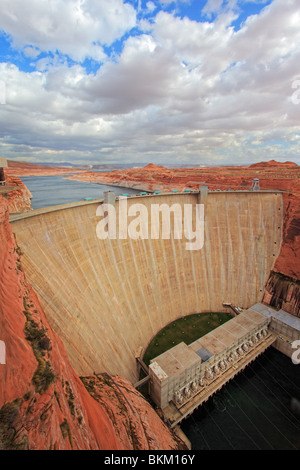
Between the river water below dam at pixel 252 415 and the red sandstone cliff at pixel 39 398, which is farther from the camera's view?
the river water below dam at pixel 252 415

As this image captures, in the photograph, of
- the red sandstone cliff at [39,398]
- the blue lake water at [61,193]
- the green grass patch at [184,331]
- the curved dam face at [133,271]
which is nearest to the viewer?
the red sandstone cliff at [39,398]

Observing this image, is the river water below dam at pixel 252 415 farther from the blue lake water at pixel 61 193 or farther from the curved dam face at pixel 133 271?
the blue lake water at pixel 61 193

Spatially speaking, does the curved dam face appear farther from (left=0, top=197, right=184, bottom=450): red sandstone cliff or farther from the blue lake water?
the blue lake water

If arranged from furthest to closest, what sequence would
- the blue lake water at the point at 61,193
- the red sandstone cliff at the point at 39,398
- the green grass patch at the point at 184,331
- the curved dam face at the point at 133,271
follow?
the blue lake water at the point at 61,193, the green grass patch at the point at 184,331, the curved dam face at the point at 133,271, the red sandstone cliff at the point at 39,398

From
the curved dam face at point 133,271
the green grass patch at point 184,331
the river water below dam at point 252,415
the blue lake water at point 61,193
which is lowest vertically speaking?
the river water below dam at point 252,415

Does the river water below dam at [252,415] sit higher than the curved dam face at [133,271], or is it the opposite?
the curved dam face at [133,271]

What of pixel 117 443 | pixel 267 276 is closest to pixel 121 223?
pixel 117 443

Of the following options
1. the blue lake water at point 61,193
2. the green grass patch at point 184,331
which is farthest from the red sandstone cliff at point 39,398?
the blue lake water at point 61,193
